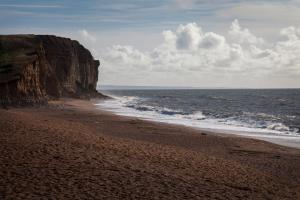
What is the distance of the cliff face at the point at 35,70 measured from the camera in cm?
3944

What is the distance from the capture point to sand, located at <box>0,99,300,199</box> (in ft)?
37.4

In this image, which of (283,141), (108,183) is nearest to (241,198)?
(108,183)

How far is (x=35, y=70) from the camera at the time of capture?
43438mm

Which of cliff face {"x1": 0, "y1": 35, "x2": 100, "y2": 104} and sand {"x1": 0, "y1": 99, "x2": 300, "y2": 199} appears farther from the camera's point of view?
cliff face {"x1": 0, "y1": 35, "x2": 100, "y2": 104}

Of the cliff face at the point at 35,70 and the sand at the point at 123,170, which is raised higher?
the cliff face at the point at 35,70

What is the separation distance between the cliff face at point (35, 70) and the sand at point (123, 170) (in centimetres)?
1982

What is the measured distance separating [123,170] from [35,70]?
3259 centimetres

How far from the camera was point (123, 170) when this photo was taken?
13516mm

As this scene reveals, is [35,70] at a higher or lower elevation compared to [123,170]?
higher

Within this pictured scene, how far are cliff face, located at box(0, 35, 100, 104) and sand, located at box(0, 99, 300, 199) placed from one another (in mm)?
19818

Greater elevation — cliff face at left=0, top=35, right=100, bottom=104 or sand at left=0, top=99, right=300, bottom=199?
cliff face at left=0, top=35, right=100, bottom=104

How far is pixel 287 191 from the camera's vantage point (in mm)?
13492

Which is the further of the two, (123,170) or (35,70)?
(35,70)

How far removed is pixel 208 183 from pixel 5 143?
26.5 feet
